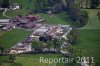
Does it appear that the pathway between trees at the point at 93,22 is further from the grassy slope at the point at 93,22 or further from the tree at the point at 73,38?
the tree at the point at 73,38

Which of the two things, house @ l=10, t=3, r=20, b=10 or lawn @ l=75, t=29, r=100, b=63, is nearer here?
lawn @ l=75, t=29, r=100, b=63

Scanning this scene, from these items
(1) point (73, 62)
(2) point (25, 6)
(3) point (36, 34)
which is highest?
(2) point (25, 6)

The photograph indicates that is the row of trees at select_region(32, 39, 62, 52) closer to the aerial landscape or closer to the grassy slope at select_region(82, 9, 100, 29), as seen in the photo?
the aerial landscape

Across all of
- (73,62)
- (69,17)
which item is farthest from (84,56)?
(69,17)

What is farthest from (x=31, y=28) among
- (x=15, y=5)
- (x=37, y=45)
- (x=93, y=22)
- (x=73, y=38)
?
(x=93, y=22)

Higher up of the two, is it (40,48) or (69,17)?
(69,17)

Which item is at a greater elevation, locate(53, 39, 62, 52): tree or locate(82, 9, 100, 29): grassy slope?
locate(82, 9, 100, 29): grassy slope

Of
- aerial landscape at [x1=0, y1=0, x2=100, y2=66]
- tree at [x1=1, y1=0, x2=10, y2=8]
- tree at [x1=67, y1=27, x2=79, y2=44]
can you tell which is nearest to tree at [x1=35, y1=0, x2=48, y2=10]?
aerial landscape at [x1=0, y1=0, x2=100, y2=66]

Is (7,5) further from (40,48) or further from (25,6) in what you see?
(40,48)

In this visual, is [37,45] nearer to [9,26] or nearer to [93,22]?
[9,26]
